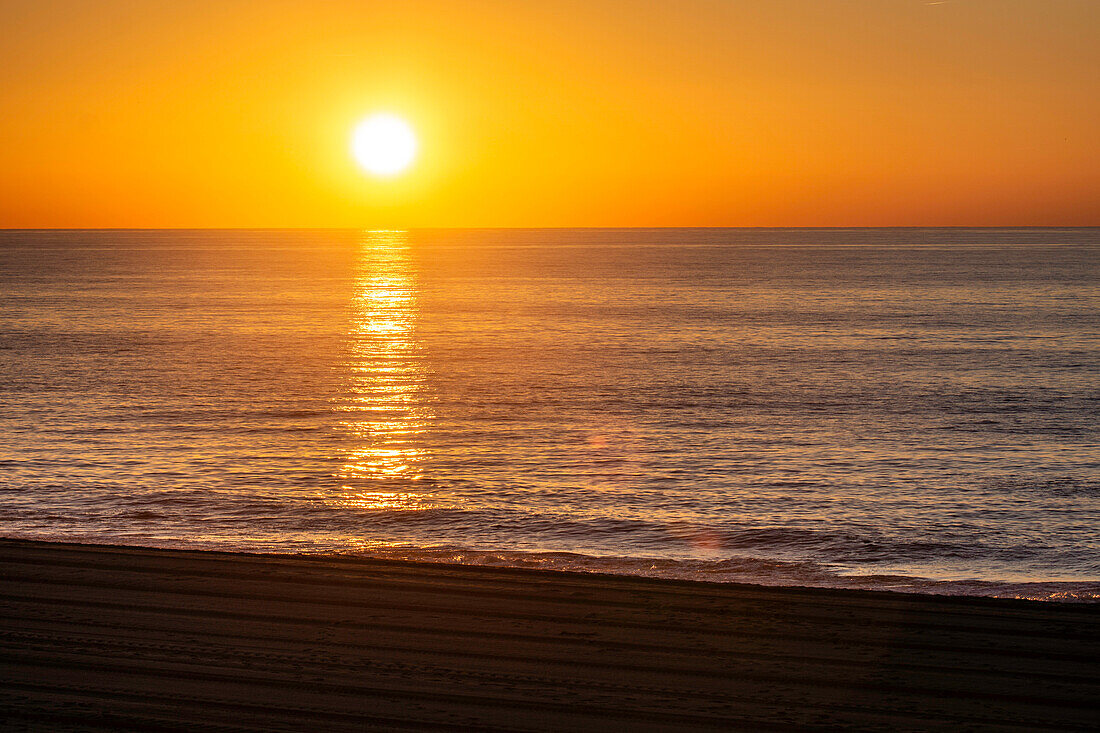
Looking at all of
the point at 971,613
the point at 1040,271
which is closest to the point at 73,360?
the point at 971,613

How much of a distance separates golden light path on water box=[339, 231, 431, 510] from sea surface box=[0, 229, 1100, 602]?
105 millimetres

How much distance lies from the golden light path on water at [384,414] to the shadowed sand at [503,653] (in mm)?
6602

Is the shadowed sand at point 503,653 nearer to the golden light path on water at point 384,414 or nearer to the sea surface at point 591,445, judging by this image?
the sea surface at point 591,445

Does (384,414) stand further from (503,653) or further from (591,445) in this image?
(503,653)

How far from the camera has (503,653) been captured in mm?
7082

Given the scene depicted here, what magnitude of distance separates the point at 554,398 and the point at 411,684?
834 inches

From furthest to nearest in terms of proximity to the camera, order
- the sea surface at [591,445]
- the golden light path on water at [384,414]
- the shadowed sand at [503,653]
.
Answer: the golden light path on water at [384,414]
the sea surface at [591,445]
the shadowed sand at [503,653]

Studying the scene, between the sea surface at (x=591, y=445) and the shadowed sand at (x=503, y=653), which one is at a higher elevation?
the shadowed sand at (x=503, y=653)

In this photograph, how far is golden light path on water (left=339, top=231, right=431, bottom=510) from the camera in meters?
16.2

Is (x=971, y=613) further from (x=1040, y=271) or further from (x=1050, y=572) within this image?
(x=1040, y=271)

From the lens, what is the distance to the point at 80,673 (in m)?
6.59

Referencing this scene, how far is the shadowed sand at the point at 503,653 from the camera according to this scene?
6.10 m

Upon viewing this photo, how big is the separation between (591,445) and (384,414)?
22.2 ft

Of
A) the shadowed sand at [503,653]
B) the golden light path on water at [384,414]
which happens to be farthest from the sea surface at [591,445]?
the shadowed sand at [503,653]
